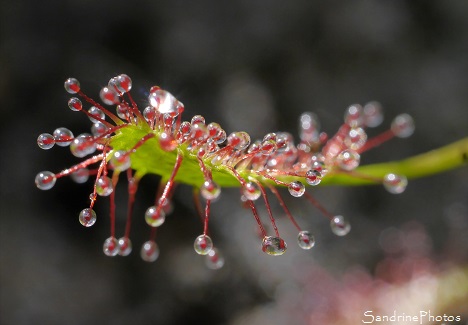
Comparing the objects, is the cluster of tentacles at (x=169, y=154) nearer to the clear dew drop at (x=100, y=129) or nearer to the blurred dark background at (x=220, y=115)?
the clear dew drop at (x=100, y=129)

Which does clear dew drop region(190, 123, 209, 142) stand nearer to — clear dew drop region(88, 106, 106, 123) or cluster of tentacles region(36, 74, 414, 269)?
cluster of tentacles region(36, 74, 414, 269)

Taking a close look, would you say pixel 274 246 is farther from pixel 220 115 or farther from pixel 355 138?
pixel 220 115

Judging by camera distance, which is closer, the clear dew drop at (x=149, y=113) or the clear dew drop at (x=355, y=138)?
the clear dew drop at (x=149, y=113)

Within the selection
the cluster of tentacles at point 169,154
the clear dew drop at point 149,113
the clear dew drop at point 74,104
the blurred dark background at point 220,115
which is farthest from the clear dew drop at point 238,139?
the blurred dark background at point 220,115

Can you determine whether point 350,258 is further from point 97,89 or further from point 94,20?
point 94,20

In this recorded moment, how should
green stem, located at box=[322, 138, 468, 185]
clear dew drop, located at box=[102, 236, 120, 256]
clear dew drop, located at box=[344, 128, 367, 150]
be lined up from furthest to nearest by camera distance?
green stem, located at box=[322, 138, 468, 185] → clear dew drop, located at box=[344, 128, 367, 150] → clear dew drop, located at box=[102, 236, 120, 256]

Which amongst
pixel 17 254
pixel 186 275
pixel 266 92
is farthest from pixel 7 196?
pixel 266 92

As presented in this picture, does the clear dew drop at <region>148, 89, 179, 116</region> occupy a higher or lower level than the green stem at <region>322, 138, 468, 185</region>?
lower

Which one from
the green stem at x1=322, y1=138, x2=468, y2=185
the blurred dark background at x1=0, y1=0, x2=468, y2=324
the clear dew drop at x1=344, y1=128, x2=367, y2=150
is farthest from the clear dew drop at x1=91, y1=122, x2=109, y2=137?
the blurred dark background at x1=0, y1=0, x2=468, y2=324

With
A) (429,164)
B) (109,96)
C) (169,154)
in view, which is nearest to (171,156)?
(169,154)
